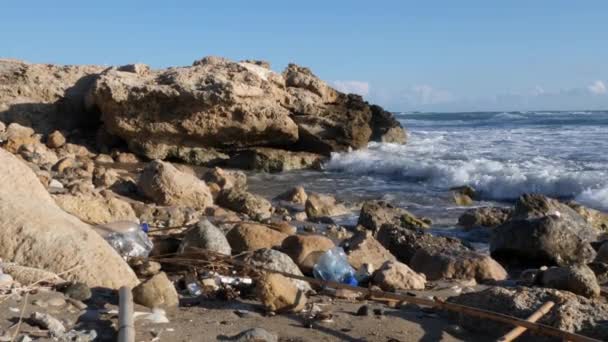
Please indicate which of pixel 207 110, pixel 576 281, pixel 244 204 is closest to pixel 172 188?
pixel 244 204

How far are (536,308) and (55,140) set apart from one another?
12.6 m

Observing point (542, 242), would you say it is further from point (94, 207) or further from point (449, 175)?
point (449, 175)

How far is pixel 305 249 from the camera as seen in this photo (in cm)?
472

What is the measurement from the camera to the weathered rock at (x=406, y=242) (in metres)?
6.05

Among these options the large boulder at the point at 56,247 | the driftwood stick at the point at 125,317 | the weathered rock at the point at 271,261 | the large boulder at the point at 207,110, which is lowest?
the weathered rock at the point at 271,261

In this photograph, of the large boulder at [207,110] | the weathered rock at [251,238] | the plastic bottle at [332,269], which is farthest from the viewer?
the large boulder at [207,110]

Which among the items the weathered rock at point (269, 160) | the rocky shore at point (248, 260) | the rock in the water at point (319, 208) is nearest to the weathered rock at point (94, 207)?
the rocky shore at point (248, 260)

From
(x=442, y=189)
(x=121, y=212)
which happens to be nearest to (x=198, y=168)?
(x=442, y=189)

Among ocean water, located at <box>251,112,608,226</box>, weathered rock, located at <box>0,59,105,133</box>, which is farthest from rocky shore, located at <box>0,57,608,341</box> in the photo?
weathered rock, located at <box>0,59,105,133</box>

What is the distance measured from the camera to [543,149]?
18.8 meters

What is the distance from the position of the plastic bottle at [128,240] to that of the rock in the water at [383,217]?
10.8 feet

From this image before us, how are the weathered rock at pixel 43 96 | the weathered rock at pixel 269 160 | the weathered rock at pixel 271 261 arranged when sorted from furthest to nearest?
the weathered rock at pixel 43 96 → the weathered rock at pixel 269 160 → the weathered rock at pixel 271 261

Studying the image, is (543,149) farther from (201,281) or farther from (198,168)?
(201,281)

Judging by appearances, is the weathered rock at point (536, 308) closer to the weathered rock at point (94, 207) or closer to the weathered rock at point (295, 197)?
the weathered rock at point (94, 207)
